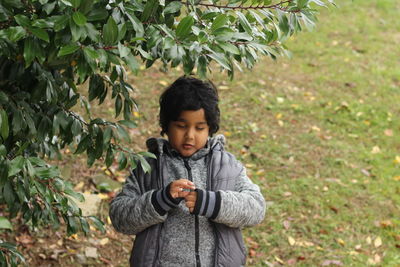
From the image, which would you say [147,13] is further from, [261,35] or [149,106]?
[149,106]

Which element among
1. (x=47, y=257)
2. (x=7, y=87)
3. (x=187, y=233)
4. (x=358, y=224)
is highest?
(x=7, y=87)

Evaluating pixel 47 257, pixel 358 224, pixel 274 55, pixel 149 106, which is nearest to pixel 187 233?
pixel 274 55

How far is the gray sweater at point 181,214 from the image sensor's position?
2479mm

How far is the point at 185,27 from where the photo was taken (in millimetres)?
1851

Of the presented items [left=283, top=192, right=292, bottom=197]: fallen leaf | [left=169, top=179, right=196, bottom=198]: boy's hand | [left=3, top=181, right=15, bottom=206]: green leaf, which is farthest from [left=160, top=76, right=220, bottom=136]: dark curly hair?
[left=283, top=192, right=292, bottom=197]: fallen leaf

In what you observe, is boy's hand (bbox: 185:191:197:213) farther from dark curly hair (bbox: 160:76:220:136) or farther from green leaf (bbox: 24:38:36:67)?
green leaf (bbox: 24:38:36:67)

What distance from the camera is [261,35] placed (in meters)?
2.24

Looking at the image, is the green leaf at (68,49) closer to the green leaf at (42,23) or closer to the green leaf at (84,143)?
the green leaf at (42,23)

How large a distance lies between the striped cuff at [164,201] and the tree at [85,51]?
14 cm

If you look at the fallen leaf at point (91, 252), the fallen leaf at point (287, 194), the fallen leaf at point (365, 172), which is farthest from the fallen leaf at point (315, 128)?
the fallen leaf at point (91, 252)

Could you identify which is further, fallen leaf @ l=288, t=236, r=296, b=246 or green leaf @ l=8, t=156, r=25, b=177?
fallen leaf @ l=288, t=236, r=296, b=246

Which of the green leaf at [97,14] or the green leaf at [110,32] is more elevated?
the green leaf at [97,14]

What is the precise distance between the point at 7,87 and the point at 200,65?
92cm

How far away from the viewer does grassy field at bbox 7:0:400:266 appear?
176 inches
